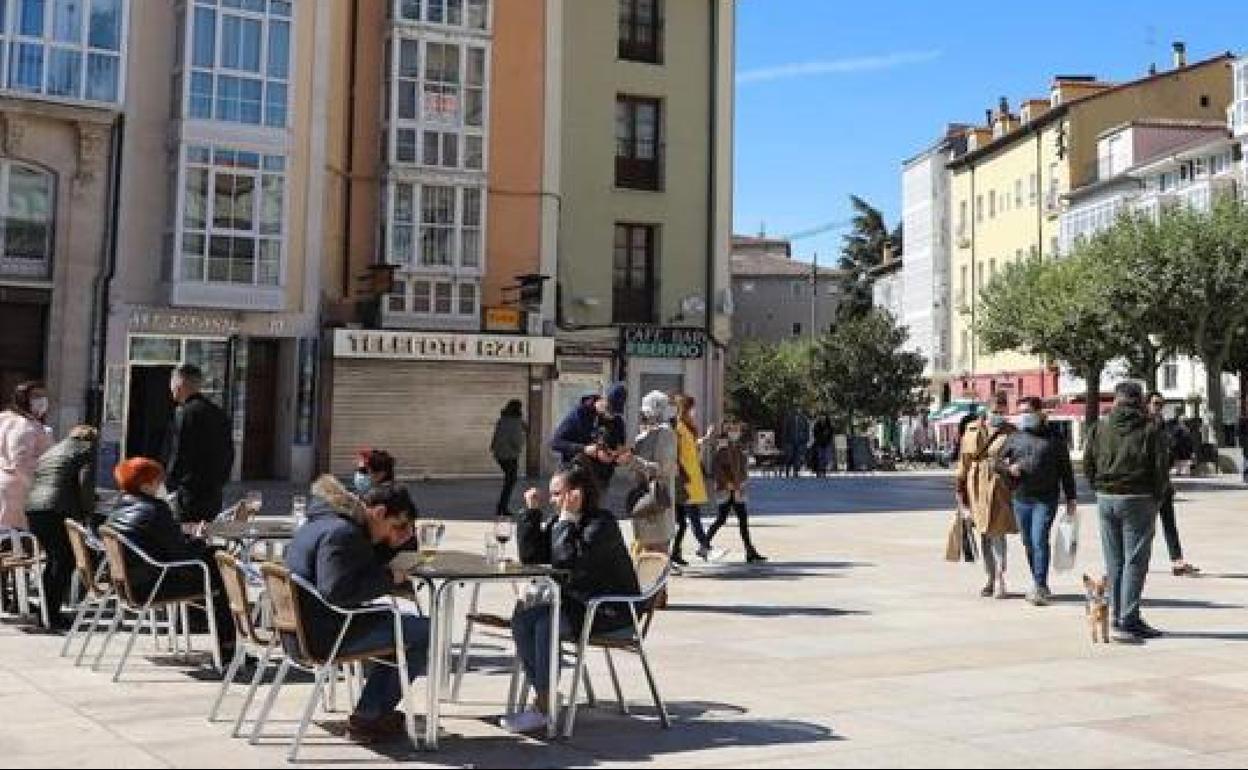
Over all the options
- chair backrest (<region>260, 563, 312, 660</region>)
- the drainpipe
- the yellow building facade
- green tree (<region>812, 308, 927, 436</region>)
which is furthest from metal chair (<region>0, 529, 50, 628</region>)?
green tree (<region>812, 308, 927, 436</region>)

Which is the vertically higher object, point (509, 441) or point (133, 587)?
point (509, 441)

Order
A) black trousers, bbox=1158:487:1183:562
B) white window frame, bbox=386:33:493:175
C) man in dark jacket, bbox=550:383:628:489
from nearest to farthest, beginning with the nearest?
man in dark jacket, bbox=550:383:628:489
black trousers, bbox=1158:487:1183:562
white window frame, bbox=386:33:493:175

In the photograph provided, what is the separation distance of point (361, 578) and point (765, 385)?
63.7 metres

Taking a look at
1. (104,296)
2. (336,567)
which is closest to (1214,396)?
(104,296)

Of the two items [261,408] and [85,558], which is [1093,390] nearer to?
[261,408]

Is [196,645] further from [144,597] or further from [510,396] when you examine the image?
[510,396]

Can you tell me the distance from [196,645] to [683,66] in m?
29.3

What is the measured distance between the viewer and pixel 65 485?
9.84 metres

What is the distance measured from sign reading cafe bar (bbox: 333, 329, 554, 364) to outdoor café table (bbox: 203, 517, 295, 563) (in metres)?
20.7

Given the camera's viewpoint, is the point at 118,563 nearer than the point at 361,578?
No

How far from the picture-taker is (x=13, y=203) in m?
27.2

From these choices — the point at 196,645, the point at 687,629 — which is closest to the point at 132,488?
the point at 196,645

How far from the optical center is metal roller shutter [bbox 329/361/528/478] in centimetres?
3044

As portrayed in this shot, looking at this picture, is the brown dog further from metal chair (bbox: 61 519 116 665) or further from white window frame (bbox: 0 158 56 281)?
white window frame (bbox: 0 158 56 281)
